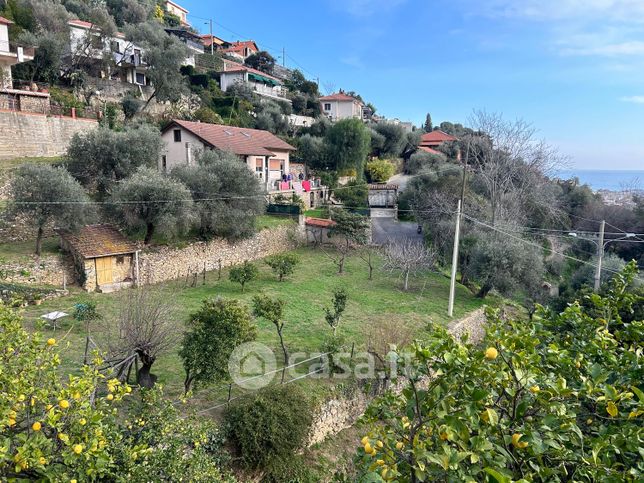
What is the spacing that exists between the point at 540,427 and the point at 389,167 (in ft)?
142

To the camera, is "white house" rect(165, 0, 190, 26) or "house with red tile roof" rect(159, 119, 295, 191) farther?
"white house" rect(165, 0, 190, 26)

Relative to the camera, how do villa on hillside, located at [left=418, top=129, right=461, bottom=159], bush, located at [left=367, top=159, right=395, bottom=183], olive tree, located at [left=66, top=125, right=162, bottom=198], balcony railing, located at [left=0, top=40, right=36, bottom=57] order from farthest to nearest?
villa on hillside, located at [left=418, top=129, right=461, bottom=159] → bush, located at [left=367, top=159, right=395, bottom=183] → balcony railing, located at [left=0, top=40, right=36, bottom=57] → olive tree, located at [left=66, top=125, right=162, bottom=198]

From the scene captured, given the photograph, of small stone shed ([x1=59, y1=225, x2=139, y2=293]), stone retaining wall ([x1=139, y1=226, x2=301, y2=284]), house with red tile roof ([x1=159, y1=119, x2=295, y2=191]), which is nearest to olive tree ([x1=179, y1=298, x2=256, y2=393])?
small stone shed ([x1=59, y1=225, x2=139, y2=293])

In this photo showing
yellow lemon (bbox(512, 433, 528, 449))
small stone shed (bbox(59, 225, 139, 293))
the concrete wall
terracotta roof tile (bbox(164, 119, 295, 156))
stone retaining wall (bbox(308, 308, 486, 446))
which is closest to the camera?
yellow lemon (bbox(512, 433, 528, 449))

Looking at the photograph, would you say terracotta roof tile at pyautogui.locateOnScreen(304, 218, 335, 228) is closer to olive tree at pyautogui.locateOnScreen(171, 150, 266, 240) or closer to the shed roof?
olive tree at pyautogui.locateOnScreen(171, 150, 266, 240)

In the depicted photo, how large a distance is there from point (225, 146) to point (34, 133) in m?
11.7

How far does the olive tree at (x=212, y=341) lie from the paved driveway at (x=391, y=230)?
66.8ft

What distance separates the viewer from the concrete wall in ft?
77.7

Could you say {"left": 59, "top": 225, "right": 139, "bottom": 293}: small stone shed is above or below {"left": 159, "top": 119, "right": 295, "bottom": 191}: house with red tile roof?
below

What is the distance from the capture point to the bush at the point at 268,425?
26.3 ft

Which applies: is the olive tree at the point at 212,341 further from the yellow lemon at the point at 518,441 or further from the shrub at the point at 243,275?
the shrub at the point at 243,275

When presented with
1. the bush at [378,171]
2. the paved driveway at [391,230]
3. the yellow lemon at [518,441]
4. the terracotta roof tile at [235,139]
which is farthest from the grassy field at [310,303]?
the bush at [378,171]

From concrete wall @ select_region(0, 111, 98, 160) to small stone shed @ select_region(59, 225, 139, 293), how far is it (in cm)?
1128

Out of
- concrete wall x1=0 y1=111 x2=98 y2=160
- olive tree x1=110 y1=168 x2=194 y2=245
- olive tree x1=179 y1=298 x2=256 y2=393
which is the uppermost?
concrete wall x1=0 y1=111 x2=98 y2=160
